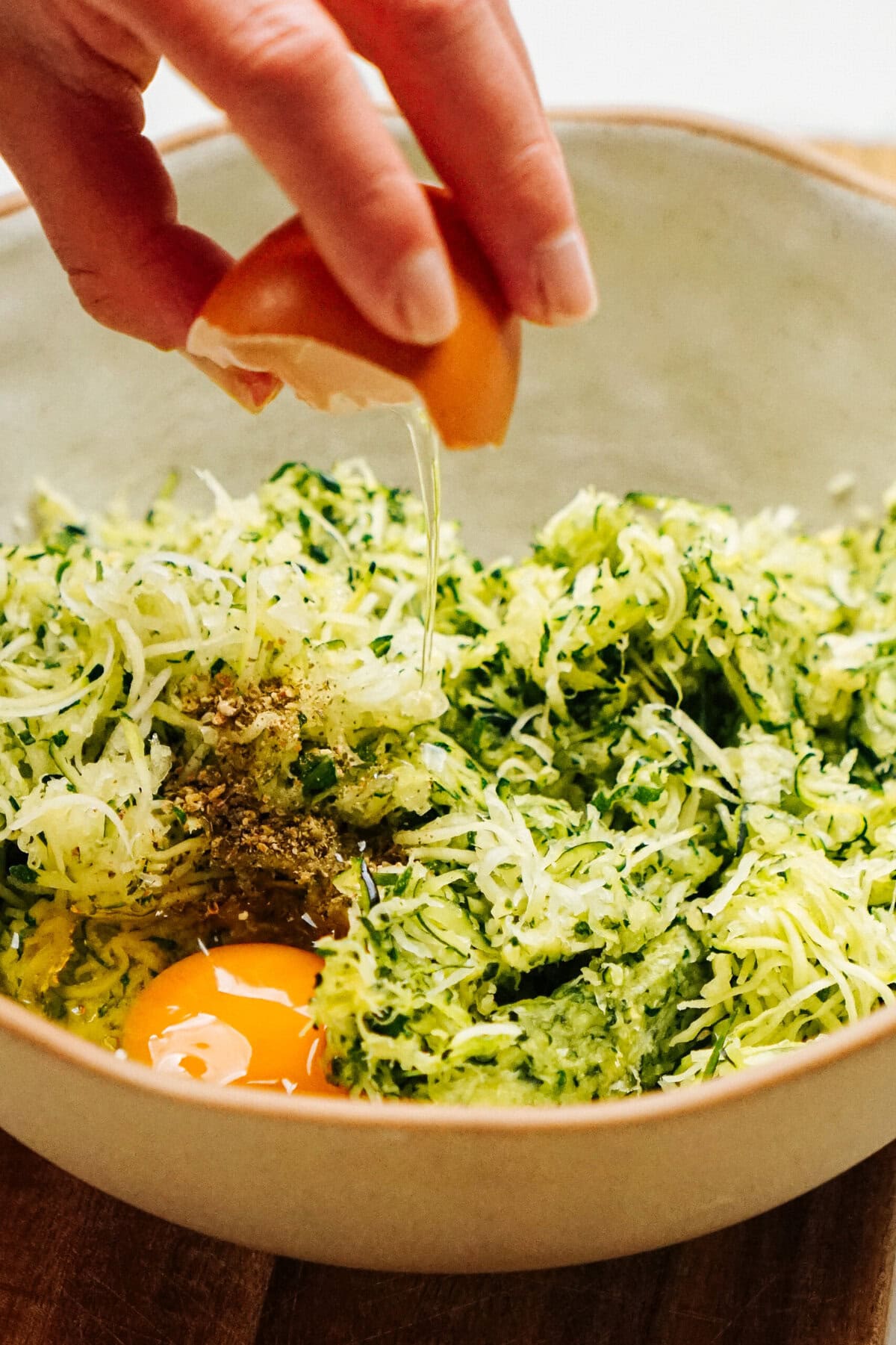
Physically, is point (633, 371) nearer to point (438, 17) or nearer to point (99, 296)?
point (99, 296)

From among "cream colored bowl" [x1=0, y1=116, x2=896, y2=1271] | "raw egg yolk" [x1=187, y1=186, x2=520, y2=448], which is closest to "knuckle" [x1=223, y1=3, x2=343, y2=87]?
"raw egg yolk" [x1=187, y1=186, x2=520, y2=448]

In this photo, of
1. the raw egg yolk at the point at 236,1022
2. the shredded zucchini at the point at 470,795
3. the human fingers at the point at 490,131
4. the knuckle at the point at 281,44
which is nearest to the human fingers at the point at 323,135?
the knuckle at the point at 281,44

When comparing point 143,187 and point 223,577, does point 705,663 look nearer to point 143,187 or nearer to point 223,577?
point 223,577

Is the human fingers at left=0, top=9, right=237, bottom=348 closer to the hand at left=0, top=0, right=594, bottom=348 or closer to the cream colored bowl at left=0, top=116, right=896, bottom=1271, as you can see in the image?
the hand at left=0, top=0, right=594, bottom=348

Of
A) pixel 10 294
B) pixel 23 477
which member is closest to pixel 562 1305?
pixel 23 477

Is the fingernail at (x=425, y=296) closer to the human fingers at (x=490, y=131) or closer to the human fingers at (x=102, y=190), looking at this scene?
the human fingers at (x=490, y=131)
